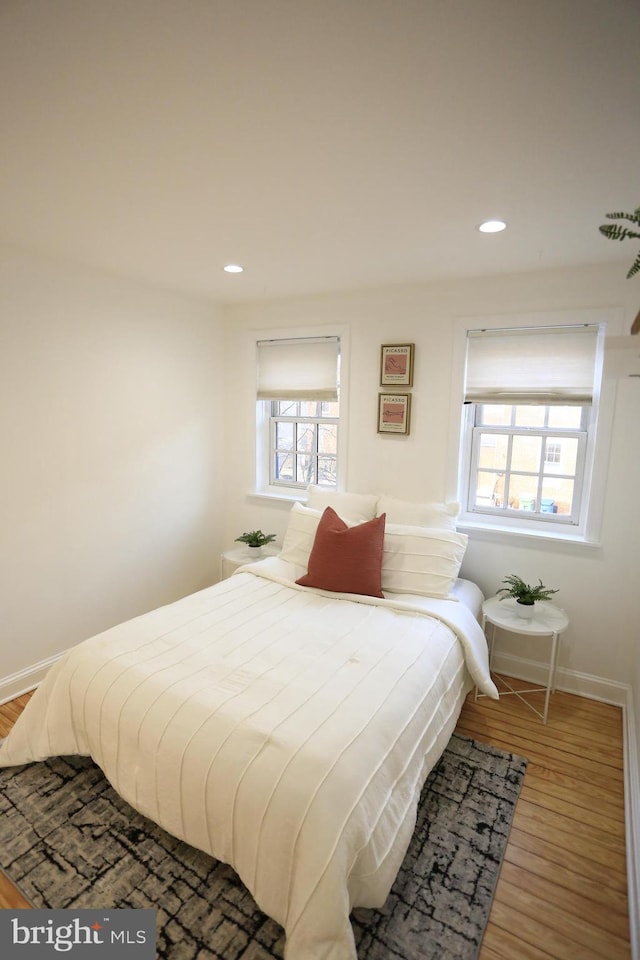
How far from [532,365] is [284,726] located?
240 cm

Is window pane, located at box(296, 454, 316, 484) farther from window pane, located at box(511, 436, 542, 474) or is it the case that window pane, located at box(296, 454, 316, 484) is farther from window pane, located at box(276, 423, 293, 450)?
window pane, located at box(511, 436, 542, 474)

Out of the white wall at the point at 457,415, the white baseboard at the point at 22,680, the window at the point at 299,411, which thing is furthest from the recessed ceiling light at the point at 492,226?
the white baseboard at the point at 22,680

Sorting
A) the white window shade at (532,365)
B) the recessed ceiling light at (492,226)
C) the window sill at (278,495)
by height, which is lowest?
the window sill at (278,495)

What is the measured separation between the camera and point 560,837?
6.31 ft

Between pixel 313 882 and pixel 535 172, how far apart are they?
2.28 m

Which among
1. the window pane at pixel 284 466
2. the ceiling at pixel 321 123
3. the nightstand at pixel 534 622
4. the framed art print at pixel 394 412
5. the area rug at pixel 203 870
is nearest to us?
the ceiling at pixel 321 123

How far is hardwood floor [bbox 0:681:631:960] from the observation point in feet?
5.11

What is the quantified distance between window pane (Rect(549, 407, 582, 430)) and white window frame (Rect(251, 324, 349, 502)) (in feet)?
4.39

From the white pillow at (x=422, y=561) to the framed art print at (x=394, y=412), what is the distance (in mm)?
764

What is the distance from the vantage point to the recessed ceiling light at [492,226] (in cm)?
204

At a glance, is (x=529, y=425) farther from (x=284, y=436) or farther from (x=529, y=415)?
(x=284, y=436)

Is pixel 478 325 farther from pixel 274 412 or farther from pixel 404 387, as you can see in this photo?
pixel 274 412

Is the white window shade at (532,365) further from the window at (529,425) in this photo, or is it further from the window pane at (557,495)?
the window pane at (557,495)

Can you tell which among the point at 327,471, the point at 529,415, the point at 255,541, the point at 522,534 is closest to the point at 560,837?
the point at 522,534
